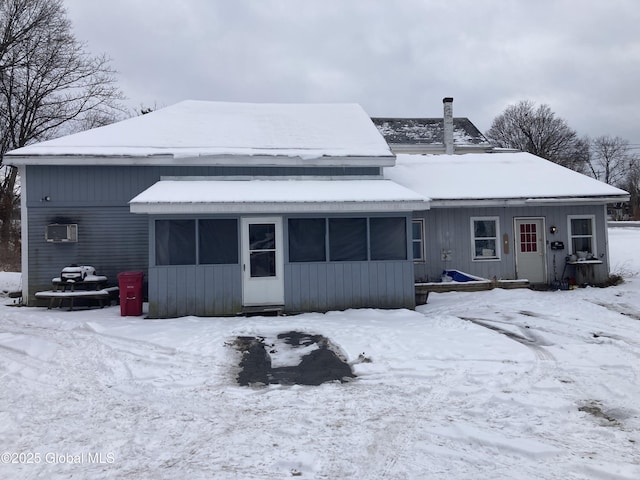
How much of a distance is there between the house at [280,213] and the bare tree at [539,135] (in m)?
36.2

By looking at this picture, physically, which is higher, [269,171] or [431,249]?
[269,171]

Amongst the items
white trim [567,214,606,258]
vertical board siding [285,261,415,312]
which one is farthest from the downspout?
white trim [567,214,606,258]

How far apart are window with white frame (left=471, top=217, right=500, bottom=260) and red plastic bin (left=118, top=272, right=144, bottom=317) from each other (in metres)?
9.78

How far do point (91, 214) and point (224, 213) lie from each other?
4291 mm

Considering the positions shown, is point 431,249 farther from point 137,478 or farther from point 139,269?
point 137,478

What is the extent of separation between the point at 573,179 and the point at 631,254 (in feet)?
24.5

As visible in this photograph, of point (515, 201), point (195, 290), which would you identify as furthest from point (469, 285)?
point (195, 290)

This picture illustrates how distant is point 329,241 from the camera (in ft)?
35.5

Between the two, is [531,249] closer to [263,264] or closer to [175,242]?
[263,264]

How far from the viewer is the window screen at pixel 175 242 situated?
1018 centimetres

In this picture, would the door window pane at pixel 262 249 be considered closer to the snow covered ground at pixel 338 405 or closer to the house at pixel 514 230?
the snow covered ground at pixel 338 405

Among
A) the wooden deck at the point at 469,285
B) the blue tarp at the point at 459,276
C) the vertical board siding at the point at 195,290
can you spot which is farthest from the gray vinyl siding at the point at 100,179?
the blue tarp at the point at 459,276

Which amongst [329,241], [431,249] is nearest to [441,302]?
[431,249]

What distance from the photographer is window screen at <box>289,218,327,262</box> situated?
10.8 m
